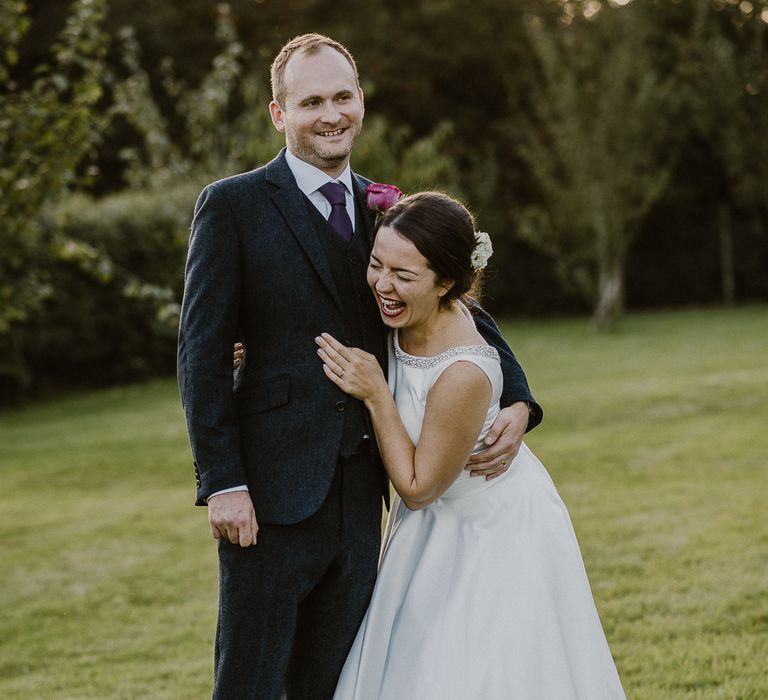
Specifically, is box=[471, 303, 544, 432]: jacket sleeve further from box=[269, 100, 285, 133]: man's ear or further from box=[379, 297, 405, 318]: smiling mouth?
box=[269, 100, 285, 133]: man's ear

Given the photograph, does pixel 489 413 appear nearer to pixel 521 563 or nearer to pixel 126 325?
pixel 521 563

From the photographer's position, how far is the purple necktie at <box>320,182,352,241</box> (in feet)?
9.34

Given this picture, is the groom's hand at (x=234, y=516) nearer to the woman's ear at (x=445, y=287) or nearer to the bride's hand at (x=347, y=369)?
the bride's hand at (x=347, y=369)

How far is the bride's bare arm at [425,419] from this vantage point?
8.97 ft

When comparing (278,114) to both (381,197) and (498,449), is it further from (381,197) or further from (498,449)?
(498,449)

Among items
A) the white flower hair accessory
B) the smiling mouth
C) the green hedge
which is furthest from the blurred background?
the smiling mouth

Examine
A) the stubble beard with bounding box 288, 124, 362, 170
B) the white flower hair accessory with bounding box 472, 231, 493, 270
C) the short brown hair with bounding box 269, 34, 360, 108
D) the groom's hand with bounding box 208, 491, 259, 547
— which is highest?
the short brown hair with bounding box 269, 34, 360, 108

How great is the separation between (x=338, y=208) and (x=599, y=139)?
56.9 ft

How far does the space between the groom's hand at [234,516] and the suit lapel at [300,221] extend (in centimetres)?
58

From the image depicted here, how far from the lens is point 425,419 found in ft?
9.09

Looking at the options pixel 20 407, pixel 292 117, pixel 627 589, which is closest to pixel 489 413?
pixel 292 117

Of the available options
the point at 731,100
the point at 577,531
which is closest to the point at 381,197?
the point at 577,531

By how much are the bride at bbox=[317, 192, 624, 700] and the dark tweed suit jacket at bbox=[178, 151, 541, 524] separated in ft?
0.33

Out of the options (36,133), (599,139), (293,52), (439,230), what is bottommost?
(439,230)
